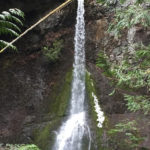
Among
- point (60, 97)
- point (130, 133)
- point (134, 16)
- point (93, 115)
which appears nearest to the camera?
point (134, 16)

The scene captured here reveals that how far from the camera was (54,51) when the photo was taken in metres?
12.4

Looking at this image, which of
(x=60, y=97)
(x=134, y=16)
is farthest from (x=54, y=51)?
(x=134, y=16)

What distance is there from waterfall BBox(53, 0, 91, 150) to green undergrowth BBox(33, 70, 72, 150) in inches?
9.5

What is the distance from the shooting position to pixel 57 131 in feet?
30.1

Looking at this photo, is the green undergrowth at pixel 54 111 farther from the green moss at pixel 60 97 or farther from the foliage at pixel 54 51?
the foliage at pixel 54 51

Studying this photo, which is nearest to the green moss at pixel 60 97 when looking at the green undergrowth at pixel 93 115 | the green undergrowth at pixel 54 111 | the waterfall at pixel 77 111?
the green undergrowth at pixel 54 111

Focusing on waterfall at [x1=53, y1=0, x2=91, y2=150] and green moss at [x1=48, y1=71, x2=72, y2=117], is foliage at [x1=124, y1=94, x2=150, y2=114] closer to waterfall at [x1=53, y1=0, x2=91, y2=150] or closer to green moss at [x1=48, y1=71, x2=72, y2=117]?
waterfall at [x1=53, y1=0, x2=91, y2=150]

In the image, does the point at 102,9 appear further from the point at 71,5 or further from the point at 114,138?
the point at 114,138

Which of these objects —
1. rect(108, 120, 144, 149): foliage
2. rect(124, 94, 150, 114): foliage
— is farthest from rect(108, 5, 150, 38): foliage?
rect(108, 120, 144, 149): foliage

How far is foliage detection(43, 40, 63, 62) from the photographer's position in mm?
12305

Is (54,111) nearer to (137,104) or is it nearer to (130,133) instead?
(130,133)

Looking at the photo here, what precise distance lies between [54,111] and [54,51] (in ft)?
11.3

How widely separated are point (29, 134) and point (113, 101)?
146 inches

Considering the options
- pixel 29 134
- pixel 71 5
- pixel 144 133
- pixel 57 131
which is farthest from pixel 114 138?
pixel 71 5
